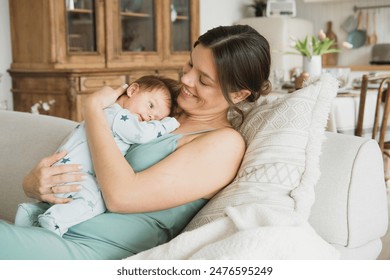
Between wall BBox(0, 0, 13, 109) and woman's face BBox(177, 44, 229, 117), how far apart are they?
2491 mm

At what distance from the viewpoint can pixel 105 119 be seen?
3.92 ft

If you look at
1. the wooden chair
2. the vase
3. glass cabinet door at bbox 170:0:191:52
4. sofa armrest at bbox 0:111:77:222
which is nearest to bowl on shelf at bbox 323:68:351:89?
the vase

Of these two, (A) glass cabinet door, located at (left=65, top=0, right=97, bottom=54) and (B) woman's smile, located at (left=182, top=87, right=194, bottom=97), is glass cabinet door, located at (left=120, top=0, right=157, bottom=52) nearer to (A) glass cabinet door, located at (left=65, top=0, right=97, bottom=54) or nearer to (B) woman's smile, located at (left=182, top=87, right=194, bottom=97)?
(A) glass cabinet door, located at (left=65, top=0, right=97, bottom=54)

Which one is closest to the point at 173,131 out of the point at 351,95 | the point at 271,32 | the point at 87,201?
the point at 87,201

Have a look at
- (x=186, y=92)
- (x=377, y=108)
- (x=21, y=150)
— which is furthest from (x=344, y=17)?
(x=186, y=92)

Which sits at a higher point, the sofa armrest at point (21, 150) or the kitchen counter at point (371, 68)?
the kitchen counter at point (371, 68)

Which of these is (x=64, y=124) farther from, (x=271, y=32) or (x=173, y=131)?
(x=271, y=32)

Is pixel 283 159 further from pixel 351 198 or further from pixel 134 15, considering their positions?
pixel 134 15

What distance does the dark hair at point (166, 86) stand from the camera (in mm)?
1315

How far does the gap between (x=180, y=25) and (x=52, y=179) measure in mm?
3122

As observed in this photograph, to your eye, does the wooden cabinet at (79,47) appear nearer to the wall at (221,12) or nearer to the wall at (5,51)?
the wall at (5,51)

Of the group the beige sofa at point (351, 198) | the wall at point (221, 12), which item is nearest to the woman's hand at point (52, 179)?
the beige sofa at point (351, 198)

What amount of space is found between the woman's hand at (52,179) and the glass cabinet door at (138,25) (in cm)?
256

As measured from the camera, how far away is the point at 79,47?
342cm
